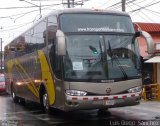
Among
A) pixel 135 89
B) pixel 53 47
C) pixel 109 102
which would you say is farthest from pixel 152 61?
pixel 109 102

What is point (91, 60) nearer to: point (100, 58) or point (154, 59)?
point (100, 58)

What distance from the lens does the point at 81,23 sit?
12.2m

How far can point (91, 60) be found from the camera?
11703 mm

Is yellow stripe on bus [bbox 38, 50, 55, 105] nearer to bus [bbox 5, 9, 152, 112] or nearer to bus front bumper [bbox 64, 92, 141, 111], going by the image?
bus [bbox 5, 9, 152, 112]

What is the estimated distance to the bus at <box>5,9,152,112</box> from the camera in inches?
451

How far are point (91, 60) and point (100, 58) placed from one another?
0.96 feet

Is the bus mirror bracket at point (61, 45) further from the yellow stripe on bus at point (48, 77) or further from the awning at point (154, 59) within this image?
the awning at point (154, 59)

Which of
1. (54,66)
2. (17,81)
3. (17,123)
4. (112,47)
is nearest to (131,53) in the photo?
(112,47)

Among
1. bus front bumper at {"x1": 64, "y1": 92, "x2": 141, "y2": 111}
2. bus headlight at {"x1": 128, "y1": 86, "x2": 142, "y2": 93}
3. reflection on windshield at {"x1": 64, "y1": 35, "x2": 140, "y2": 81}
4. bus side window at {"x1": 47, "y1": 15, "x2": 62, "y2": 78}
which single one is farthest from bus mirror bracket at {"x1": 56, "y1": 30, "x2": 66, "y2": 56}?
bus headlight at {"x1": 128, "y1": 86, "x2": 142, "y2": 93}

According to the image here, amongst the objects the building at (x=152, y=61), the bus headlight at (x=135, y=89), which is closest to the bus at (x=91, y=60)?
the bus headlight at (x=135, y=89)

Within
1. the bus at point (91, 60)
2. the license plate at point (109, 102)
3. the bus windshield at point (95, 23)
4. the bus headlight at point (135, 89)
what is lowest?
the license plate at point (109, 102)

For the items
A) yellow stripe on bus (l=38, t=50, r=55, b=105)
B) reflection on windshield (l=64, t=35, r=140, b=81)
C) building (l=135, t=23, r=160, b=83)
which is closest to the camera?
→ reflection on windshield (l=64, t=35, r=140, b=81)

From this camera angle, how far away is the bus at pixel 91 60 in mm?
11445

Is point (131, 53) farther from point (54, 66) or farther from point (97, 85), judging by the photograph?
point (54, 66)
